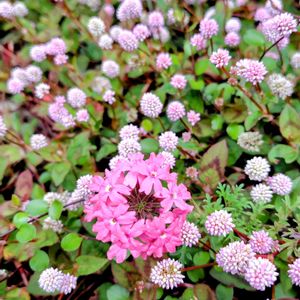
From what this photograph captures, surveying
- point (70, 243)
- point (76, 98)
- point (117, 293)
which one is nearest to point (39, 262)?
point (70, 243)

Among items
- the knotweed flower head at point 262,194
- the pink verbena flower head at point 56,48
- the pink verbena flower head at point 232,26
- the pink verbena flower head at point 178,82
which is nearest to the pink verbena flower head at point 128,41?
the pink verbena flower head at point 178,82

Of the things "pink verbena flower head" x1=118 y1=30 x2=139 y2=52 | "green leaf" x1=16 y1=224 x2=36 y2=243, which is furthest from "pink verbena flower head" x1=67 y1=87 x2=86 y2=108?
"green leaf" x1=16 y1=224 x2=36 y2=243

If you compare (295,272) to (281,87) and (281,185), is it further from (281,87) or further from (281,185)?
(281,87)

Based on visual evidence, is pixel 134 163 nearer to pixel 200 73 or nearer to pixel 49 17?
pixel 200 73

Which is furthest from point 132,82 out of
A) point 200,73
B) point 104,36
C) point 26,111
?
point 26,111

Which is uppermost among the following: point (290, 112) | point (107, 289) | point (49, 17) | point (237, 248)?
point (49, 17)

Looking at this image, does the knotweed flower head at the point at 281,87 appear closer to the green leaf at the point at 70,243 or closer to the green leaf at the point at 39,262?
the green leaf at the point at 70,243
